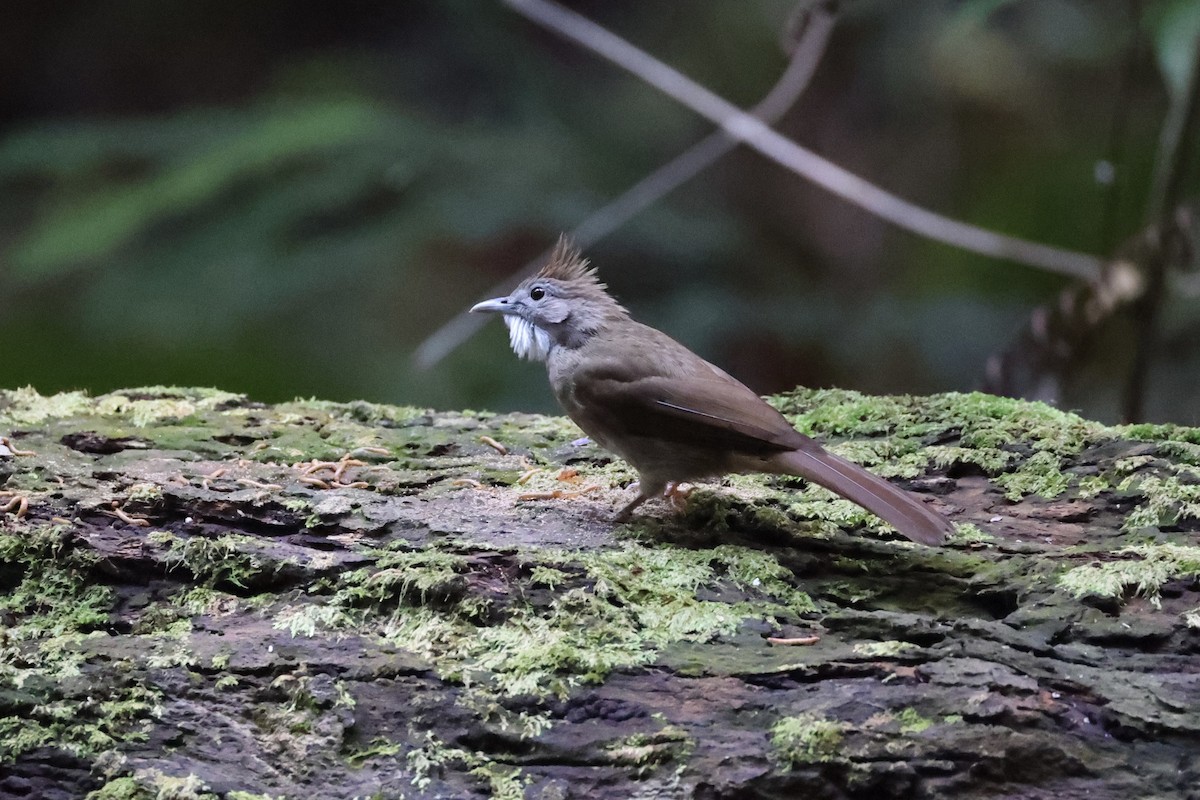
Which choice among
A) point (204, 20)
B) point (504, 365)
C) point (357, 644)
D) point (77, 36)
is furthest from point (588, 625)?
point (77, 36)

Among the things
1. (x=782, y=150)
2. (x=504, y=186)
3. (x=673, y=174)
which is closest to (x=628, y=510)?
(x=504, y=186)

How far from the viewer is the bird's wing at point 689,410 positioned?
2.90m

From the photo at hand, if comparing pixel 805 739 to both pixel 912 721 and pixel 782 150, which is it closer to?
pixel 912 721

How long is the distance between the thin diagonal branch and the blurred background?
16 centimetres

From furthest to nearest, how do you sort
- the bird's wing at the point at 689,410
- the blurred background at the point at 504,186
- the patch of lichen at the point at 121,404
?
1. the blurred background at the point at 504,186
2. the patch of lichen at the point at 121,404
3. the bird's wing at the point at 689,410

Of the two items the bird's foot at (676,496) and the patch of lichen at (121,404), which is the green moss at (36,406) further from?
the bird's foot at (676,496)

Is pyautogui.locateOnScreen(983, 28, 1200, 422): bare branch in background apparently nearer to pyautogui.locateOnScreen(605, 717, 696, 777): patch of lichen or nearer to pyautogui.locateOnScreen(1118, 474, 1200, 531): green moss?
pyautogui.locateOnScreen(1118, 474, 1200, 531): green moss

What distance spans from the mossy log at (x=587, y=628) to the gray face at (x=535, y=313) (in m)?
0.52

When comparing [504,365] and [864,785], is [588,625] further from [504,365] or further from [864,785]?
[504,365]

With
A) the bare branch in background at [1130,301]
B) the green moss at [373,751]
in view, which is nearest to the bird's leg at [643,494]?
the green moss at [373,751]

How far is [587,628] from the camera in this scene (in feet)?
7.71

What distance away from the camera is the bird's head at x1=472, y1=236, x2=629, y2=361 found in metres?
3.50

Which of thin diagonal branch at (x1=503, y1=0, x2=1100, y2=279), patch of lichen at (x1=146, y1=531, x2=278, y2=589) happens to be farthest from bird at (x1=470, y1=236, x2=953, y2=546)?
thin diagonal branch at (x1=503, y1=0, x2=1100, y2=279)

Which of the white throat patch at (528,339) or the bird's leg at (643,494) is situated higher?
the white throat patch at (528,339)
